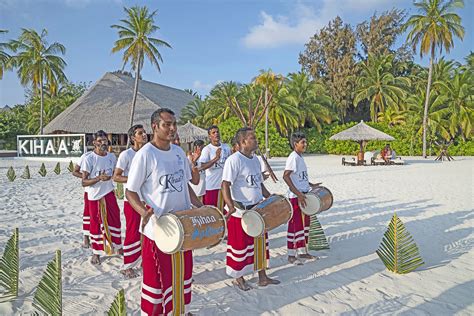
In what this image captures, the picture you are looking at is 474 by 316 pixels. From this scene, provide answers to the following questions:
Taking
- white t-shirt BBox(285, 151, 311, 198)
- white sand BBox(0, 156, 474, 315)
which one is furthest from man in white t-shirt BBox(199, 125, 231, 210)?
white t-shirt BBox(285, 151, 311, 198)

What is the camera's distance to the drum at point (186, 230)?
2908mm

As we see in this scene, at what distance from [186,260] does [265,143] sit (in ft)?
87.6

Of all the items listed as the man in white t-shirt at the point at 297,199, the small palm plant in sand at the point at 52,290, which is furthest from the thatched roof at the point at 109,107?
the small palm plant in sand at the point at 52,290

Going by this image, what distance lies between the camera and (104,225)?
4.98m

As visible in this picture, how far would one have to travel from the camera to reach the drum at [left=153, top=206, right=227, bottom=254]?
2.91m

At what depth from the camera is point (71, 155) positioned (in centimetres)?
2273

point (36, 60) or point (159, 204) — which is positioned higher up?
point (36, 60)

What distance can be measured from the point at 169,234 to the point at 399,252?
3007 millimetres

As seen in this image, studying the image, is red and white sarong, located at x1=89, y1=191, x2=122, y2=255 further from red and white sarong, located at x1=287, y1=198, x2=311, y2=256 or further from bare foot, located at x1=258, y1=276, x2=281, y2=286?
red and white sarong, located at x1=287, y1=198, x2=311, y2=256

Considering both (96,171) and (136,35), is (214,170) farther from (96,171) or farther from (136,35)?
(136,35)

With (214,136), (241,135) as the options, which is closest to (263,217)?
(241,135)

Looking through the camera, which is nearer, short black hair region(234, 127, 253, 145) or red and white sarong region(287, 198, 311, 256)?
short black hair region(234, 127, 253, 145)

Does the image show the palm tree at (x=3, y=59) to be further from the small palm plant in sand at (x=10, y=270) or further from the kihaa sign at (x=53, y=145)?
the small palm plant in sand at (x=10, y=270)

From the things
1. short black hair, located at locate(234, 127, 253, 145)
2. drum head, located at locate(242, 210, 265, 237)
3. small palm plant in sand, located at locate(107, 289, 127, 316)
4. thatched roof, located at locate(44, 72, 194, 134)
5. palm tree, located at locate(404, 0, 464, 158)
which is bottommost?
small palm plant in sand, located at locate(107, 289, 127, 316)
